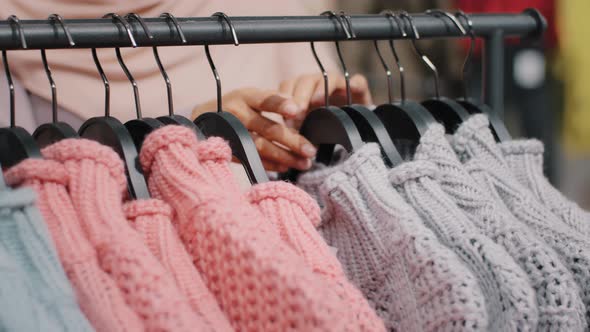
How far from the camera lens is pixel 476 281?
1.77 feet

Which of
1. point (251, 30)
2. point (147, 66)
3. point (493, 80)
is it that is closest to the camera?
point (251, 30)

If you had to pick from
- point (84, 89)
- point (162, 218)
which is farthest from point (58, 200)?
point (84, 89)

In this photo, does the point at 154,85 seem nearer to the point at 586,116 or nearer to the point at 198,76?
the point at 198,76

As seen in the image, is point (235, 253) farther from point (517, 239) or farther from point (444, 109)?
point (444, 109)

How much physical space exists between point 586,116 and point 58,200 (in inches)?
75.9

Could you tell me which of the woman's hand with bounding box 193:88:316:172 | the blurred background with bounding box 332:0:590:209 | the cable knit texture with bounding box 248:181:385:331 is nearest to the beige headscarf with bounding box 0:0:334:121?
the woman's hand with bounding box 193:88:316:172

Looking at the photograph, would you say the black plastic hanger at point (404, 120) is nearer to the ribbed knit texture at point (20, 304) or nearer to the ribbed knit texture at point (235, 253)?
the ribbed knit texture at point (235, 253)

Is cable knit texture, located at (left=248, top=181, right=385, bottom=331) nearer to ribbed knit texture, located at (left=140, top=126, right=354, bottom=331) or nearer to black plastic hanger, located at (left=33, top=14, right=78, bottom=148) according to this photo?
ribbed knit texture, located at (left=140, top=126, right=354, bottom=331)

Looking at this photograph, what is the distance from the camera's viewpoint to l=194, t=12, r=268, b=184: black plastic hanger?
2.06ft

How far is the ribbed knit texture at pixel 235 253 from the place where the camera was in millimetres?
452

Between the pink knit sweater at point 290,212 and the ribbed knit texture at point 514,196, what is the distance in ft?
0.68

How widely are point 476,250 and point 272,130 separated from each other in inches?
11.9

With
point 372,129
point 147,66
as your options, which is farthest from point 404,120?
point 147,66

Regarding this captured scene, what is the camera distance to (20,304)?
42cm
